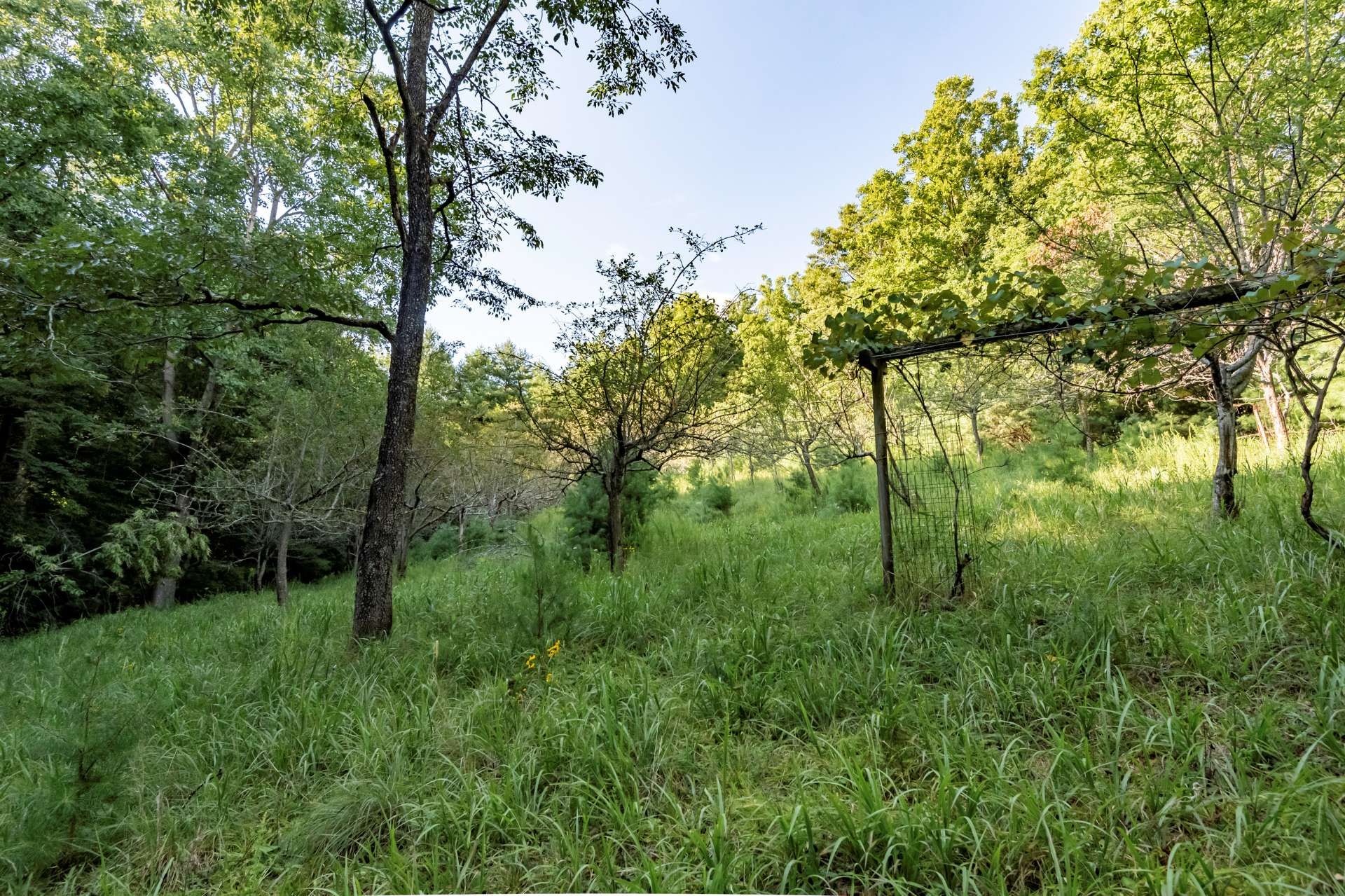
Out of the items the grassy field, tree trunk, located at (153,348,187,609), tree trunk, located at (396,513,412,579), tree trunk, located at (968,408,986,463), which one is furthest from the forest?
tree trunk, located at (968,408,986,463)

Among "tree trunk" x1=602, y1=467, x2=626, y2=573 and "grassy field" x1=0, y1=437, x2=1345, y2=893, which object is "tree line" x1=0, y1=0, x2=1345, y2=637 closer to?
"tree trunk" x1=602, y1=467, x2=626, y2=573

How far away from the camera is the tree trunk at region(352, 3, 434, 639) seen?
3.37 m

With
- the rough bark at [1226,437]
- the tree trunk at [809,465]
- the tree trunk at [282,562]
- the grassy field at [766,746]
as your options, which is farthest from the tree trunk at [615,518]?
the tree trunk at [809,465]

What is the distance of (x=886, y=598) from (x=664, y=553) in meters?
2.93

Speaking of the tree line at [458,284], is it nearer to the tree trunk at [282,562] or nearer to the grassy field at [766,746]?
the tree trunk at [282,562]

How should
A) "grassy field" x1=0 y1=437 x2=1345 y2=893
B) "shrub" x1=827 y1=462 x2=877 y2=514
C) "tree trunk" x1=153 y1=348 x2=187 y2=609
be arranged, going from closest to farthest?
"grassy field" x1=0 y1=437 x2=1345 y2=893 < "shrub" x1=827 y1=462 x2=877 y2=514 < "tree trunk" x1=153 y1=348 x2=187 y2=609

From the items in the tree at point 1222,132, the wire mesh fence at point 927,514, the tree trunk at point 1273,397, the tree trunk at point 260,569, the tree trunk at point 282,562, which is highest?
the tree at point 1222,132

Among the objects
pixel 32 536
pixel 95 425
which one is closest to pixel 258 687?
pixel 95 425

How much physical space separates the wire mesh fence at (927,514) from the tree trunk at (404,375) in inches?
141

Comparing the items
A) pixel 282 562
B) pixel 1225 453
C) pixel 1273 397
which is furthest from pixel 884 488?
pixel 282 562

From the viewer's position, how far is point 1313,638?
193 cm

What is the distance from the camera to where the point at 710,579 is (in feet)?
12.6

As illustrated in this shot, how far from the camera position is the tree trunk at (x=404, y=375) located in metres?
3.37

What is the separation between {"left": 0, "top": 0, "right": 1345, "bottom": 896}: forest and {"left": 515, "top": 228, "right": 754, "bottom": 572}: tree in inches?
2.2
